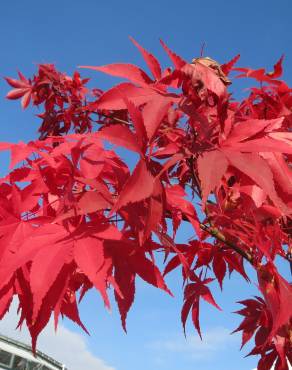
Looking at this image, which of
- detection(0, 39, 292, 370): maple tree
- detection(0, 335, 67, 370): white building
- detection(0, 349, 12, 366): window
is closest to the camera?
detection(0, 39, 292, 370): maple tree

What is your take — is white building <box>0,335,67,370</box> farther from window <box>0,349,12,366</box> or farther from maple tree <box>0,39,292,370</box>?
maple tree <box>0,39,292,370</box>

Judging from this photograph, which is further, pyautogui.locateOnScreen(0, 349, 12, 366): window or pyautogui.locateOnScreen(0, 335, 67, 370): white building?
pyautogui.locateOnScreen(0, 349, 12, 366): window

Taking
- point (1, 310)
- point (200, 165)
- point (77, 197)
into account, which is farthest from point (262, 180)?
point (1, 310)

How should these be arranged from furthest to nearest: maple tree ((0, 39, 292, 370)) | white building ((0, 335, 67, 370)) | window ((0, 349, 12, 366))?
window ((0, 349, 12, 366))
white building ((0, 335, 67, 370))
maple tree ((0, 39, 292, 370))

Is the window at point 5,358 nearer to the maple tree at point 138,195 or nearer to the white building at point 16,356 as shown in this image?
the white building at point 16,356

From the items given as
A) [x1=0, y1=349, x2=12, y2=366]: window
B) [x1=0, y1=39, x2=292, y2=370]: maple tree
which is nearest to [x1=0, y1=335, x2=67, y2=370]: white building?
[x1=0, y1=349, x2=12, y2=366]: window

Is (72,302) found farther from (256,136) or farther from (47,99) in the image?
(47,99)

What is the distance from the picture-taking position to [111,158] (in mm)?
844

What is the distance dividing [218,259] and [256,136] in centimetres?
55

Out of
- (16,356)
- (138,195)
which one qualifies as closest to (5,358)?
(16,356)

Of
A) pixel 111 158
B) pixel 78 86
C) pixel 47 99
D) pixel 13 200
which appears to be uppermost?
pixel 78 86

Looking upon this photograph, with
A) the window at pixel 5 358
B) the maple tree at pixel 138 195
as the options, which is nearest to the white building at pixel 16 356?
the window at pixel 5 358

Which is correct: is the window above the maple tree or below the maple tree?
below

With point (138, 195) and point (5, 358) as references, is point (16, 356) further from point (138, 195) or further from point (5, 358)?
point (138, 195)
